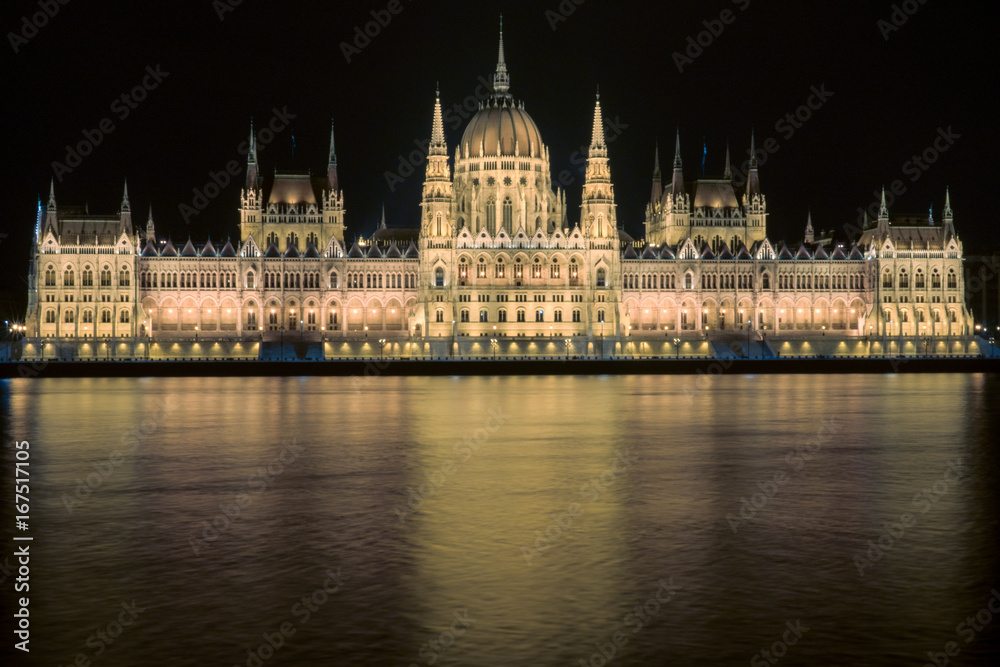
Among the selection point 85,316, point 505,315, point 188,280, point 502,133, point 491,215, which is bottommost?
point 505,315

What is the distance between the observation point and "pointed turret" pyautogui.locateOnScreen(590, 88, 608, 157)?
127 m

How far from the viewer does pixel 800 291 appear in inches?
5049

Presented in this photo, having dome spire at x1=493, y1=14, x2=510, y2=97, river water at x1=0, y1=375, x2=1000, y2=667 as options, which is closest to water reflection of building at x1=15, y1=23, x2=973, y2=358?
dome spire at x1=493, y1=14, x2=510, y2=97

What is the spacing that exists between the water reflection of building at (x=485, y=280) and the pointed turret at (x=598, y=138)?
0.56 feet

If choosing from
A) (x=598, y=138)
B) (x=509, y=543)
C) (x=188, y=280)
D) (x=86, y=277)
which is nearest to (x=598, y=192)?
(x=598, y=138)

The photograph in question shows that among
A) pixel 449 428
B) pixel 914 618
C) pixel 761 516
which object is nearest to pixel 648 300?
pixel 449 428

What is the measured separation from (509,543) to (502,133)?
10970 centimetres

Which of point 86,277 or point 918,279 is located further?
point 918,279

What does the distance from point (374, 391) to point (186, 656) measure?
55698mm

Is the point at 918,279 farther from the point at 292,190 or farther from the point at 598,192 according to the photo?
the point at 292,190

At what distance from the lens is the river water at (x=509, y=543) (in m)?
15.7

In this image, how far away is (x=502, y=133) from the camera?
128 meters

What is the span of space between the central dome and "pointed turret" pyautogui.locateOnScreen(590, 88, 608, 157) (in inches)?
256

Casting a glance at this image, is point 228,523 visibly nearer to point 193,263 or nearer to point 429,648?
point 429,648
